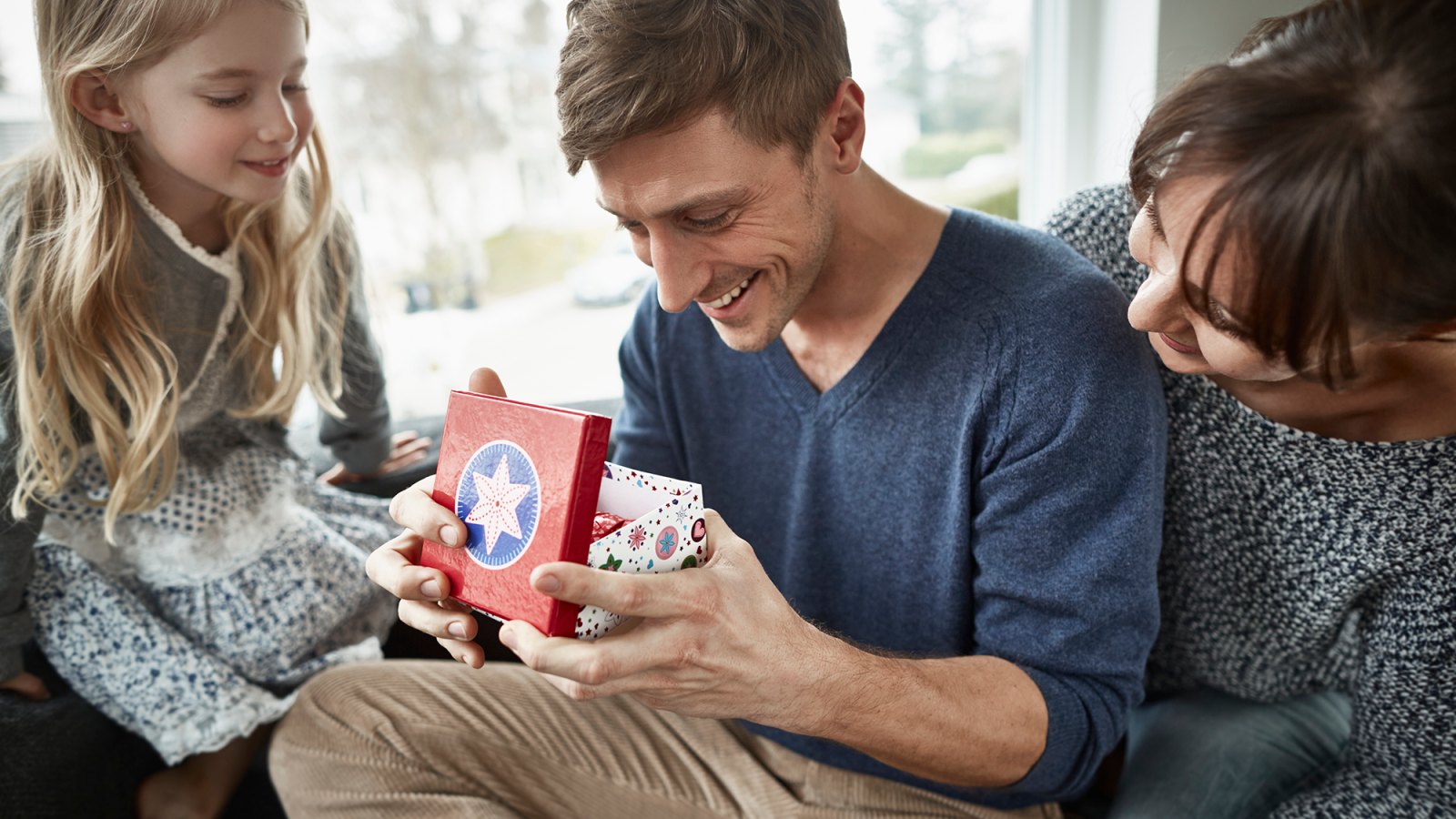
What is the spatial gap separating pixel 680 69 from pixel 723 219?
15cm

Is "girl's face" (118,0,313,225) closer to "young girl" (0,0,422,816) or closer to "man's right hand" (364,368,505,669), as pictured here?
"young girl" (0,0,422,816)

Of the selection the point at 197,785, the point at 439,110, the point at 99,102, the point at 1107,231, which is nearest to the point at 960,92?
the point at 1107,231

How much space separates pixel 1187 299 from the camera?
0.87m

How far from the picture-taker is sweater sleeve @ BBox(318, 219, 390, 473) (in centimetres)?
159

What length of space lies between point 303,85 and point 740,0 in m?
0.66

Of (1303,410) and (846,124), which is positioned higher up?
(846,124)

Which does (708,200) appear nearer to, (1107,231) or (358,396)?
(1107,231)

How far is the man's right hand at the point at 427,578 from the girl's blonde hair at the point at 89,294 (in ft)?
1.74

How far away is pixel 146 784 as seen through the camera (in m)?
1.36

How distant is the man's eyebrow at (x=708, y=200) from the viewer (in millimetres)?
992

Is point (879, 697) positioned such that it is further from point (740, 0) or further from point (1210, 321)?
point (740, 0)

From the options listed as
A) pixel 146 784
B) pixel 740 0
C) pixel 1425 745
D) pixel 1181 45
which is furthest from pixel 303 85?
pixel 1425 745

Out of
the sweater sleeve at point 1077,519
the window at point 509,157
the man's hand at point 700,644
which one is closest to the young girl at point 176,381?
the window at point 509,157

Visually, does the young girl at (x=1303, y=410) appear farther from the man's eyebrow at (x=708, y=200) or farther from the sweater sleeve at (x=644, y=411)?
the sweater sleeve at (x=644, y=411)
